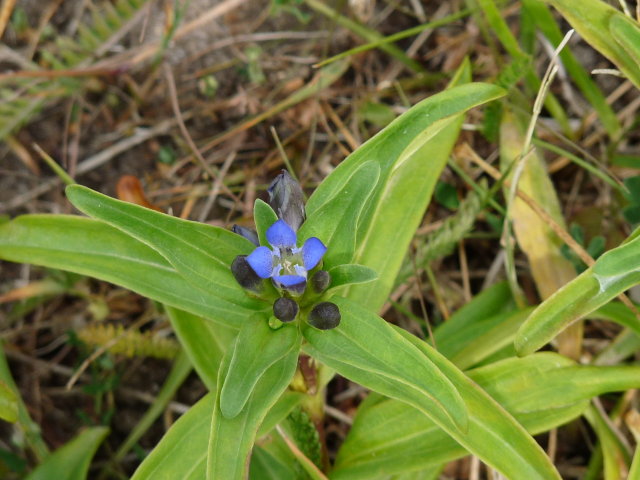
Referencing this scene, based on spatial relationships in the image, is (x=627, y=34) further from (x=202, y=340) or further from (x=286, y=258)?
(x=202, y=340)

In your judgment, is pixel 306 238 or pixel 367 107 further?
pixel 367 107

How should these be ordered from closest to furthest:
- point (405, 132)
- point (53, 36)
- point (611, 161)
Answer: point (405, 132), point (611, 161), point (53, 36)

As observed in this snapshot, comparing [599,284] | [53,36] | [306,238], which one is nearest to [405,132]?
[306,238]

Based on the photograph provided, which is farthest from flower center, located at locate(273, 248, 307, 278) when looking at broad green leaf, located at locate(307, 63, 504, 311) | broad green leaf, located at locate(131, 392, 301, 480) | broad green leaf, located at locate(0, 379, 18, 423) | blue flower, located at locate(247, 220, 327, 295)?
broad green leaf, located at locate(0, 379, 18, 423)

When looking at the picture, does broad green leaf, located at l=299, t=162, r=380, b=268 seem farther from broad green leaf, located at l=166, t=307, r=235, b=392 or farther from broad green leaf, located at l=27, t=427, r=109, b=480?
broad green leaf, located at l=27, t=427, r=109, b=480

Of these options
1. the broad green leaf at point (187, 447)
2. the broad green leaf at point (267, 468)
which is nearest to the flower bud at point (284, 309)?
the broad green leaf at point (187, 447)

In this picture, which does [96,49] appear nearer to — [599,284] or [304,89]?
[304,89]
